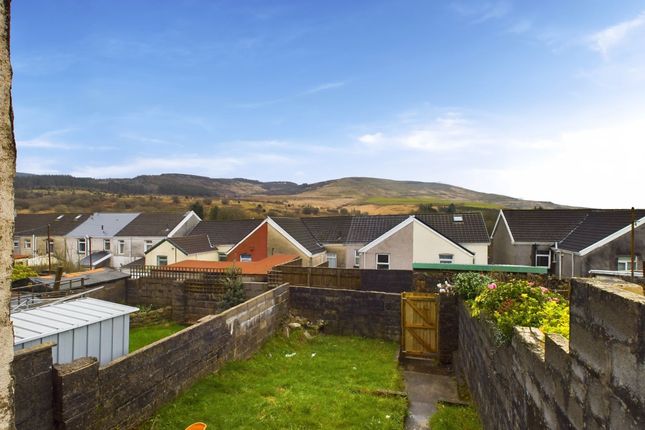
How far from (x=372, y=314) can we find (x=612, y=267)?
1655cm

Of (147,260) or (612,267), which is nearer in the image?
(612,267)

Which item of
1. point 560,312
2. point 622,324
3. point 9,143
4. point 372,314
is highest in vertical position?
point 9,143

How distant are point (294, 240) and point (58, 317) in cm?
1835

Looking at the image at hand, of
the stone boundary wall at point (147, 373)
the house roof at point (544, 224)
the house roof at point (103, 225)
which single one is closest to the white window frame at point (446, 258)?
the house roof at point (544, 224)

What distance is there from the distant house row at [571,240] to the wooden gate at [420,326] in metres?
13.4

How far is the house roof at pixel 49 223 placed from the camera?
43188mm

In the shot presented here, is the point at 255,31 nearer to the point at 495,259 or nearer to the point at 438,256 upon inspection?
the point at 438,256

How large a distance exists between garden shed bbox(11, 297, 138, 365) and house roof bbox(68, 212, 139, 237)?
3521cm

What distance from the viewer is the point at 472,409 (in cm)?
779

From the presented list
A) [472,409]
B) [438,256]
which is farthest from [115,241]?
[472,409]

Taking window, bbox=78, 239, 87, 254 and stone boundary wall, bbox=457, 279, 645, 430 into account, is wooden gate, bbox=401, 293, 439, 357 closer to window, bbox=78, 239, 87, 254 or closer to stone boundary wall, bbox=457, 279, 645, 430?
stone boundary wall, bbox=457, 279, 645, 430

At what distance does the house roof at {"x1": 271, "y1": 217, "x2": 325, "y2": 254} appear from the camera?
86.0ft

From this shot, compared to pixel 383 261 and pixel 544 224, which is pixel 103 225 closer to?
pixel 383 261

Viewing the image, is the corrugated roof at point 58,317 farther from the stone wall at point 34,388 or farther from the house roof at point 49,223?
the house roof at point 49,223
